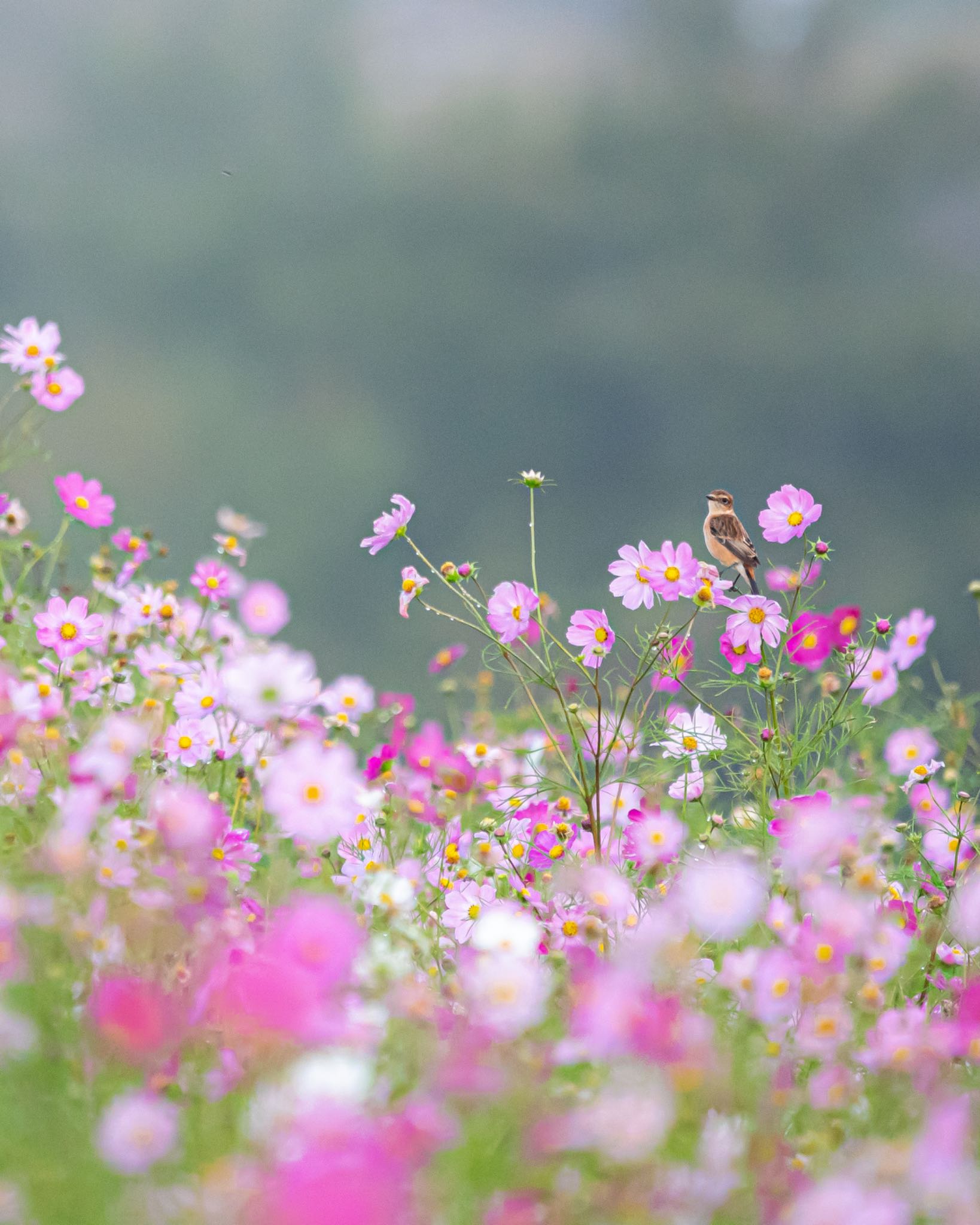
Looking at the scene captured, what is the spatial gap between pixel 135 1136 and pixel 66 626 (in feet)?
3.69

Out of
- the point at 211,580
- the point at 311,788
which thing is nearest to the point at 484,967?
the point at 311,788

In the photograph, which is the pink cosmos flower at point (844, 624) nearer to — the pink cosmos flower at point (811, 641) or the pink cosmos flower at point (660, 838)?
the pink cosmos flower at point (811, 641)

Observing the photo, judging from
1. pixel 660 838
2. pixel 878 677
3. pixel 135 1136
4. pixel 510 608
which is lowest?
pixel 135 1136

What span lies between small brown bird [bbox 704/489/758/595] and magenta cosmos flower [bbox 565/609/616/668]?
0.64 feet

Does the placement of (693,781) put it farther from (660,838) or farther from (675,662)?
(660,838)

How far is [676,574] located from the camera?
5.04 feet

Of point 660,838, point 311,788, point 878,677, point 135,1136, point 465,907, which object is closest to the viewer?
point 135,1136

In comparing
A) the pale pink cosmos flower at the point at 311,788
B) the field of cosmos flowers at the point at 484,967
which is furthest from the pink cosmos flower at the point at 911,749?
the pale pink cosmos flower at the point at 311,788

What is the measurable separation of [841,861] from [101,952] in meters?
0.71

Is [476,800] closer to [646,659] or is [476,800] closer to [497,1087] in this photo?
[646,659]

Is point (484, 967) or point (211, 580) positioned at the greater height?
point (211, 580)

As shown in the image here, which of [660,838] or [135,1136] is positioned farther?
[660,838]

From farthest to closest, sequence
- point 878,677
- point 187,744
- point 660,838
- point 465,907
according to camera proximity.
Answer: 1. point 878,677
2. point 187,744
3. point 465,907
4. point 660,838

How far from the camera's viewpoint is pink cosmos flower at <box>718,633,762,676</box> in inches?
64.2
